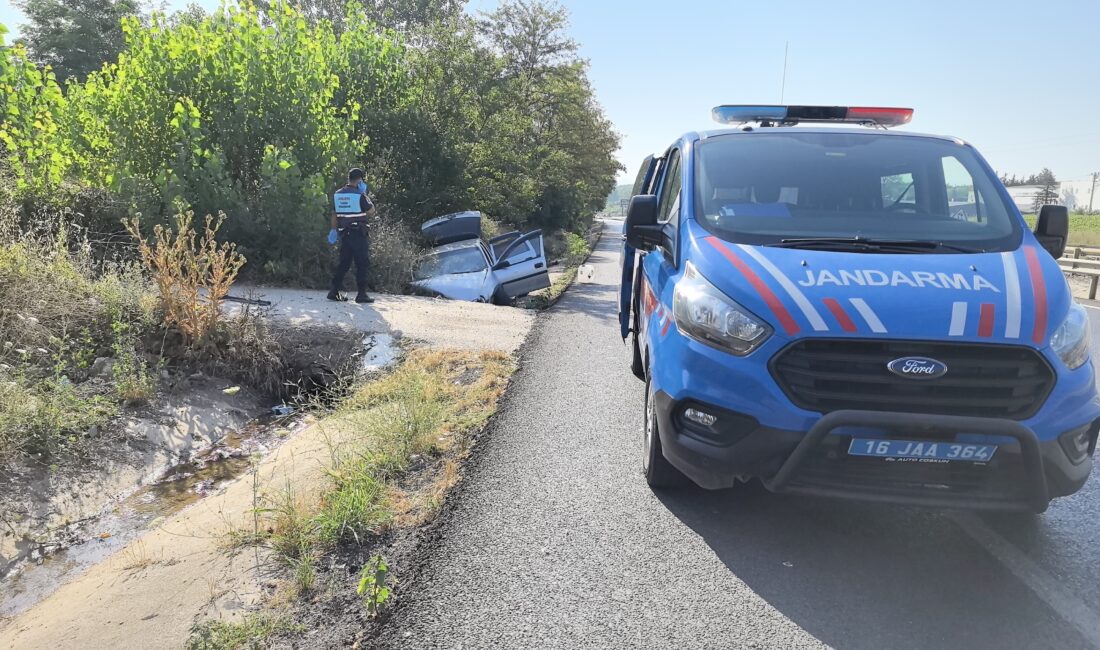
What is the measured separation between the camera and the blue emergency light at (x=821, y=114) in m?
4.82

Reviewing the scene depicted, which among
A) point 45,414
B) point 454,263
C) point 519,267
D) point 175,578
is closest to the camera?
A: point 175,578

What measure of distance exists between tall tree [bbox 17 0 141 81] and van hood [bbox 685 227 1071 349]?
43855mm

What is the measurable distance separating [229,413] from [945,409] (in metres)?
5.83

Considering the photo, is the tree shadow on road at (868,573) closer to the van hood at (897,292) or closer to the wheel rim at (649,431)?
the wheel rim at (649,431)

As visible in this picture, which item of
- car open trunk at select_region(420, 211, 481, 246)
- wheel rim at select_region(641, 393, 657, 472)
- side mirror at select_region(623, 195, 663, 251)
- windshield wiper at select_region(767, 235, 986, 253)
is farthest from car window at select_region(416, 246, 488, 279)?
windshield wiper at select_region(767, 235, 986, 253)

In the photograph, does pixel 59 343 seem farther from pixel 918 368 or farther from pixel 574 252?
pixel 574 252

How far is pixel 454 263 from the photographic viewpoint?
12219mm

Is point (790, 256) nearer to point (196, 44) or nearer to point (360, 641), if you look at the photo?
point (360, 641)

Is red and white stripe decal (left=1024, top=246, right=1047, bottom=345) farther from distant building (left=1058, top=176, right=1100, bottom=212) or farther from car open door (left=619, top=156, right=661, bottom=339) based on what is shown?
distant building (left=1058, top=176, right=1100, bottom=212)

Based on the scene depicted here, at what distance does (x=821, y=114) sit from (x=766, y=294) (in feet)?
8.78

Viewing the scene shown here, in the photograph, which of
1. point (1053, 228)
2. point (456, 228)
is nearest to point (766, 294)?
point (1053, 228)

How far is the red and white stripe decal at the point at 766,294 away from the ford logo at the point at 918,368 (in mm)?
348

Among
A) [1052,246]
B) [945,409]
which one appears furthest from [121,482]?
[1052,246]

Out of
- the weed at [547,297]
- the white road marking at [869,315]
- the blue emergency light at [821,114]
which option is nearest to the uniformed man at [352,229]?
the weed at [547,297]
